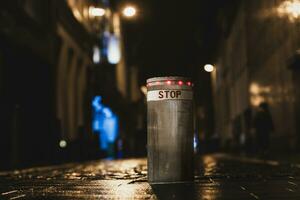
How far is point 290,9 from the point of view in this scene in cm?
2345

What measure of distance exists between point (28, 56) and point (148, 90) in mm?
16614

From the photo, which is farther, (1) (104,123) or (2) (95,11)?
(1) (104,123)

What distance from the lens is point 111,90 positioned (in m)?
49.5

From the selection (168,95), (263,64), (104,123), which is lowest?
(168,95)

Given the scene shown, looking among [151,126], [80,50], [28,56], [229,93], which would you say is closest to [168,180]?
[151,126]

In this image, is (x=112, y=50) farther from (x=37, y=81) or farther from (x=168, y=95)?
(x=168, y=95)

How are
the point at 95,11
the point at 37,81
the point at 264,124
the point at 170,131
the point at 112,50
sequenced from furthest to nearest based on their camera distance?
the point at 112,50
the point at 95,11
the point at 37,81
the point at 264,124
the point at 170,131

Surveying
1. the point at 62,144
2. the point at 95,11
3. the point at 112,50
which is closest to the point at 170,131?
the point at 62,144

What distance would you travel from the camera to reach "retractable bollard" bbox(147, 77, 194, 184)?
9.74 metres

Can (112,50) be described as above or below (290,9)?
above

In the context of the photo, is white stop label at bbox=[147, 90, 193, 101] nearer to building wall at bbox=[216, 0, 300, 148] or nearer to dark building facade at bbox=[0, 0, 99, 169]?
dark building facade at bbox=[0, 0, 99, 169]

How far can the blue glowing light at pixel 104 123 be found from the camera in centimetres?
4378

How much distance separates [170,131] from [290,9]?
1481cm

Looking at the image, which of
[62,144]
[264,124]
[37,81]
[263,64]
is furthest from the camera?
[263,64]
